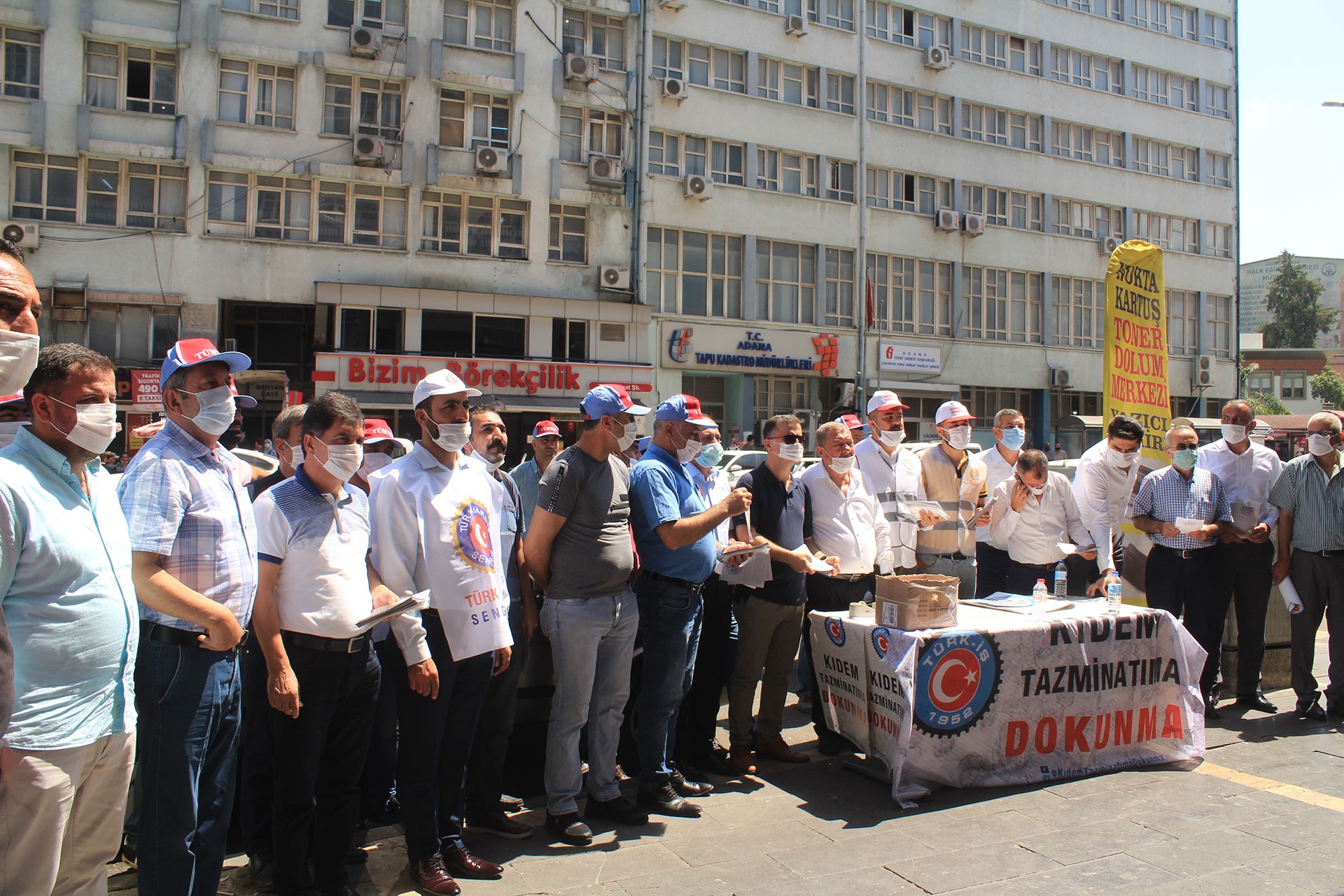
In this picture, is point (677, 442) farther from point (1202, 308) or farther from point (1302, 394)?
point (1302, 394)

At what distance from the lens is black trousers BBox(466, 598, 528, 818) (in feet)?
16.3

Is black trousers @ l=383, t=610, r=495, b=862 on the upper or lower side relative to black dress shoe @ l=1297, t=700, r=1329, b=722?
upper

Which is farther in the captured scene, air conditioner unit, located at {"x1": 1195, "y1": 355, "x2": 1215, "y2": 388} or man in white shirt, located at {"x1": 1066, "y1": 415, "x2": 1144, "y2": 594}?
air conditioner unit, located at {"x1": 1195, "y1": 355, "x2": 1215, "y2": 388}

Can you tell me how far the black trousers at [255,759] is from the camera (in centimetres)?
456

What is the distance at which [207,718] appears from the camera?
3.55 m

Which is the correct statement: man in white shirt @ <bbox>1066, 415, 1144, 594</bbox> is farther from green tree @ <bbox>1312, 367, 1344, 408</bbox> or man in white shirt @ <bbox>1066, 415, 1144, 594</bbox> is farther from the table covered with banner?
green tree @ <bbox>1312, 367, 1344, 408</bbox>

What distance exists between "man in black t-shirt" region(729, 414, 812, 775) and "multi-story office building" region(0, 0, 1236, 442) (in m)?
21.2

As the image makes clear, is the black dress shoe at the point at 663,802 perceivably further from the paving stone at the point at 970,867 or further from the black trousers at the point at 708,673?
the paving stone at the point at 970,867

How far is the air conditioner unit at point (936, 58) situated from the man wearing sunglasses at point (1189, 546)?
98.2 feet

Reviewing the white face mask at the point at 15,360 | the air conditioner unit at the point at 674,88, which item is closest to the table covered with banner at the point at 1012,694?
the white face mask at the point at 15,360

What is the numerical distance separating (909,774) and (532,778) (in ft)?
7.29

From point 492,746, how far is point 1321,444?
637 cm

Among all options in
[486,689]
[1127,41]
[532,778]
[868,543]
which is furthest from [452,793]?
[1127,41]

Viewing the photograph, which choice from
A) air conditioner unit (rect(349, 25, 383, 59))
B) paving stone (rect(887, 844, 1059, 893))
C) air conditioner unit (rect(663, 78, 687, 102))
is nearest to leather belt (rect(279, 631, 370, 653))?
paving stone (rect(887, 844, 1059, 893))
